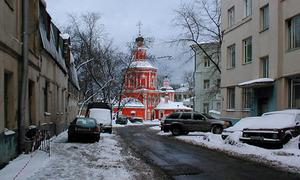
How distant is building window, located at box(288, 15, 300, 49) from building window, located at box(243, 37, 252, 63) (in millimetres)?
6284

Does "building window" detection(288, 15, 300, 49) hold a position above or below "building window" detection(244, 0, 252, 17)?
below

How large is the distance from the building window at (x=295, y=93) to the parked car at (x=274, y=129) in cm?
372

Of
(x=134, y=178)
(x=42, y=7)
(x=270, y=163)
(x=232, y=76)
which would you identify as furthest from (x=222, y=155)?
(x=232, y=76)

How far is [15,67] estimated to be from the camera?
48.3 feet

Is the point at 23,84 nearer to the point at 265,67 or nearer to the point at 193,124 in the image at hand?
the point at 265,67

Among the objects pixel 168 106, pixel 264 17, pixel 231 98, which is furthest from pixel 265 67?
pixel 168 106

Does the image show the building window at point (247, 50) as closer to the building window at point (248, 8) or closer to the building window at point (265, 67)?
the building window at point (248, 8)

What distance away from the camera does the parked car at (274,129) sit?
18.6m

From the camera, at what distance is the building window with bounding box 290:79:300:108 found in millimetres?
23984

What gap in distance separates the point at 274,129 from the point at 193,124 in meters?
14.6

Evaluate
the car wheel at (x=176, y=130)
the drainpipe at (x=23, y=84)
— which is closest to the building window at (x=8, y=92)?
the drainpipe at (x=23, y=84)

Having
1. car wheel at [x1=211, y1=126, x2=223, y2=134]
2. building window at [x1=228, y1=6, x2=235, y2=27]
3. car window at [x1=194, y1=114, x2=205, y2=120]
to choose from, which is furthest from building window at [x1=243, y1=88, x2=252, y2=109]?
building window at [x1=228, y1=6, x2=235, y2=27]

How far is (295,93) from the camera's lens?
2430 cm

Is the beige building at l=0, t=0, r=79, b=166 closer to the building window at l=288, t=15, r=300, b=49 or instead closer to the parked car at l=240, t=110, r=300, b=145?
the parked car at l=240, t=110, r=300, b=145
